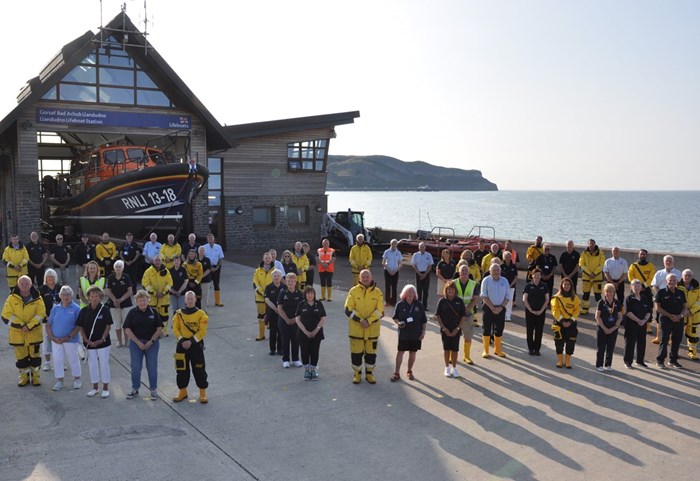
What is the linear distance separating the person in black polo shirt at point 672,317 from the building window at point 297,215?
21.3m

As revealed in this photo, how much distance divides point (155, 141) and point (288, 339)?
18.0 meters

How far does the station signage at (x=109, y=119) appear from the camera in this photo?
21047 mm

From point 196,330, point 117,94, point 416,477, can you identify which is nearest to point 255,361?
point 196,330

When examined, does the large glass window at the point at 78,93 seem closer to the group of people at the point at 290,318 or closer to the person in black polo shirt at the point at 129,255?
the person in black polo shirt at the point at 129,255

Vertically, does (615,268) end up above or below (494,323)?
above

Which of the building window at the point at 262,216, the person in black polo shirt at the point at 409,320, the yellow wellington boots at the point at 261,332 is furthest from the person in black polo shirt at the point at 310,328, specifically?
the building window at the point at 262,216

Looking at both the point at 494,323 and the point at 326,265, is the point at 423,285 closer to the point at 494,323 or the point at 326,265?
the point at 326,265

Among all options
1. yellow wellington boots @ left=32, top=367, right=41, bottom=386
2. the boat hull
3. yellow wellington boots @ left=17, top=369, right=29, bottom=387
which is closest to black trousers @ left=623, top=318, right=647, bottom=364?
yellow wellington boots @ left=32, top=367, right=41, bottom=386

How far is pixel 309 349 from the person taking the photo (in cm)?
943

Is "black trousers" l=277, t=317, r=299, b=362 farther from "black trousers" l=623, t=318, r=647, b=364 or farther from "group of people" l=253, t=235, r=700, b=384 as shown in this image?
"black trousers" l=623, t=318, r=647, b=364

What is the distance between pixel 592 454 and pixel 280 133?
78.5 ft

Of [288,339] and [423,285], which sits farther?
[423,285]

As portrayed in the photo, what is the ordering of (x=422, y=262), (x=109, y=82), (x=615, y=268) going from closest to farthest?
(x=615, y=268), (x=422, y=262), (x=109, y=82)

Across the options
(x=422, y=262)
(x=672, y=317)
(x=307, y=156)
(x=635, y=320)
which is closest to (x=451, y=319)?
(x=635, y=320)
